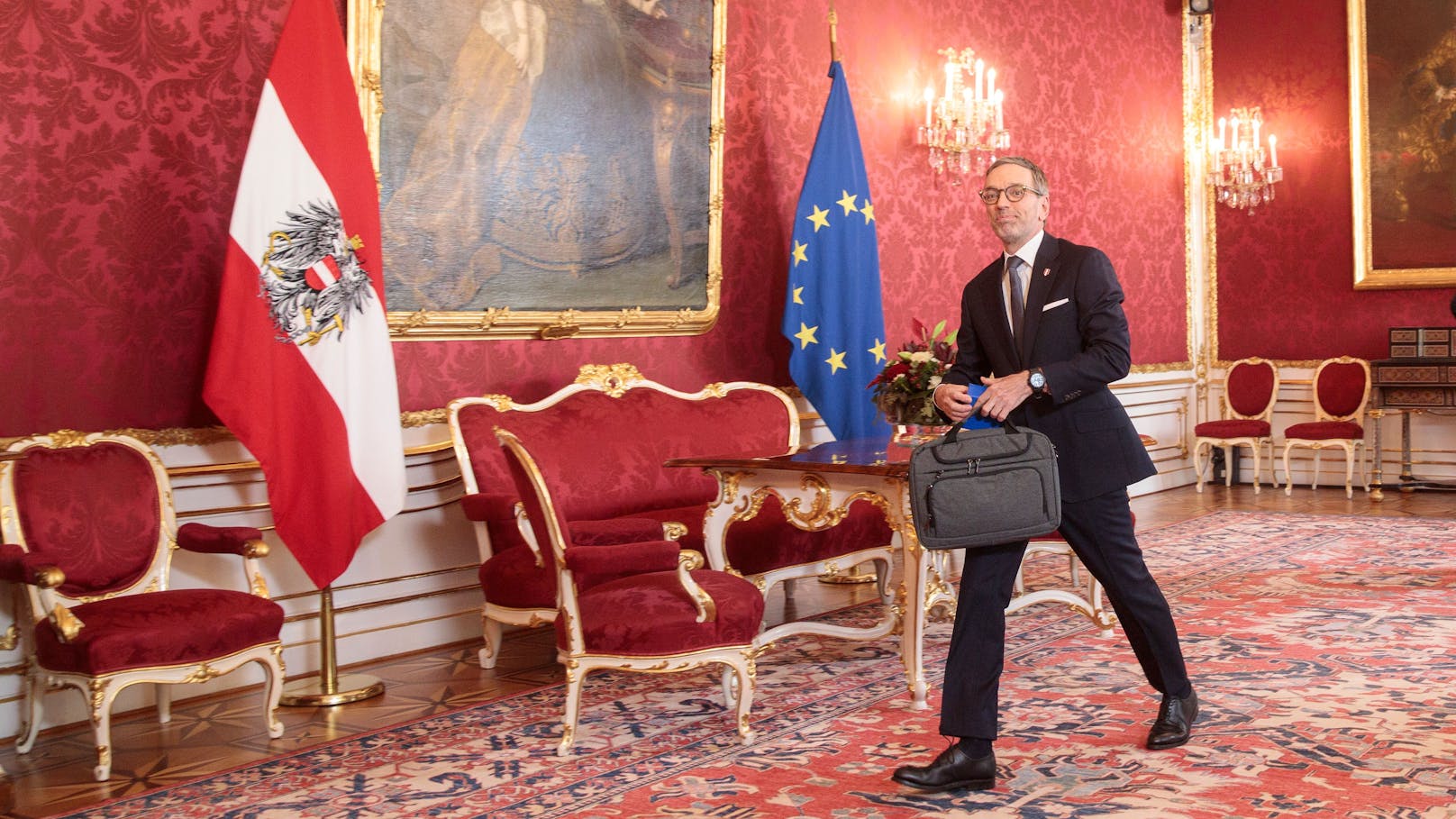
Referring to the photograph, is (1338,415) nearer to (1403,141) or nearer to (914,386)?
(1403,141)

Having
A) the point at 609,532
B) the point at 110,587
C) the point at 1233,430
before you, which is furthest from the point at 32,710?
the point at 1233,430

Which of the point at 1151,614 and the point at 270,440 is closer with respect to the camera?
the point at 1151,614

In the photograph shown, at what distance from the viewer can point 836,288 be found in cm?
675

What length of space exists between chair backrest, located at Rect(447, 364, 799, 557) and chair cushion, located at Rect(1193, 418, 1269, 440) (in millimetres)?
5246

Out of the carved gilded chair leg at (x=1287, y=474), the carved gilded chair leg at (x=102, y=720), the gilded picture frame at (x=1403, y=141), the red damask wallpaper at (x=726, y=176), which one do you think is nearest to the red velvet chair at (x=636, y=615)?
the carved gilded chair leg at (x=102, y=720)

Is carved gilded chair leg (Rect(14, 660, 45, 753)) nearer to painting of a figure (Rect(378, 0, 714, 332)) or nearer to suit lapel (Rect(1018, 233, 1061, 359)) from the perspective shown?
painting of a figure (Rect(378, 0, 714, 332))

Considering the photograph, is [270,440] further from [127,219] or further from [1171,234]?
[1171,234]

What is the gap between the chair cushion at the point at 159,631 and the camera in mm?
3752

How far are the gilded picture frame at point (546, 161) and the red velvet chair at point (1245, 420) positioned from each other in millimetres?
5291

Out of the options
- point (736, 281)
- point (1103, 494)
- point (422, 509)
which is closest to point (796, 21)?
point (736, 281)

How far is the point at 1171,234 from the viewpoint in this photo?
1084 centimetres

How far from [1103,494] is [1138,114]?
7.84 metres

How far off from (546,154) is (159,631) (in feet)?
9.17

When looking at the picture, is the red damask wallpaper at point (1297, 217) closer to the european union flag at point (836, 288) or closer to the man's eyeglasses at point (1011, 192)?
the european union flag at point (836, 288)
